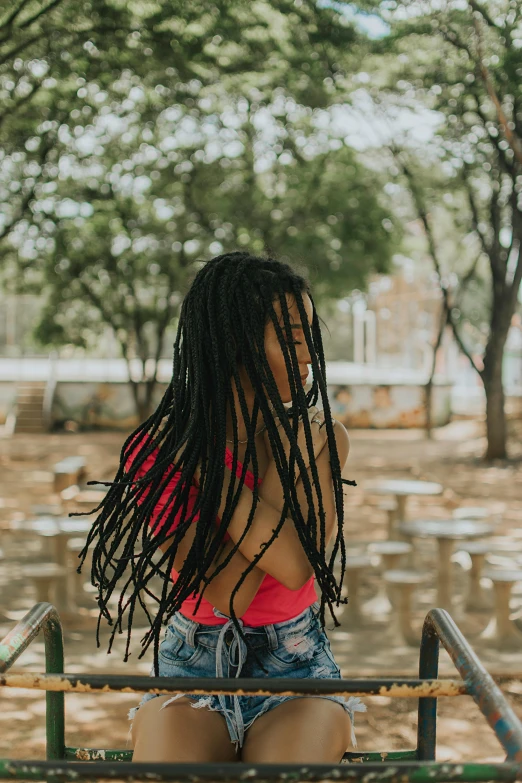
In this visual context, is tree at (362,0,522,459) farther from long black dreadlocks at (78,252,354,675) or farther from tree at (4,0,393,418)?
long black dreadlocks at (78,252,354,675)

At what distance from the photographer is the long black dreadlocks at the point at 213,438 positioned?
163 cm

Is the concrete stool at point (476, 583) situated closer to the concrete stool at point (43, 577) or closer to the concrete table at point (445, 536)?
the concrete table at point (445, 536)

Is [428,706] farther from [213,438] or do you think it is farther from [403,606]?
[403,606]

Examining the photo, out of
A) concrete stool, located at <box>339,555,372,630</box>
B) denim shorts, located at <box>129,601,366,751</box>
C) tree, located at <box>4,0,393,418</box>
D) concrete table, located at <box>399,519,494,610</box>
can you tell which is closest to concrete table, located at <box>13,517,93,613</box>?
concrete stool, located at <box>339,555,372,630</box>

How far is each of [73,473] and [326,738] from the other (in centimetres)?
931

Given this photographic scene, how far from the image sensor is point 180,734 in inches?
64.0

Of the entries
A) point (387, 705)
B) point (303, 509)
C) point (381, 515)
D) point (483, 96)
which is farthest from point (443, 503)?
point (303, 509)

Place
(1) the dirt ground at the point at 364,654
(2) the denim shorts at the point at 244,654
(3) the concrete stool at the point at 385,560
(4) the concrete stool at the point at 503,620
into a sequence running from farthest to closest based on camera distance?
(3) the concrete stool at the point at 385,560 < (4) the concrete stool at the point at 503,620 < (1) the dirt ground at the point at 364,654 < (2) the denim shorts at the point at 244,654

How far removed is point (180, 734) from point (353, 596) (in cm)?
431

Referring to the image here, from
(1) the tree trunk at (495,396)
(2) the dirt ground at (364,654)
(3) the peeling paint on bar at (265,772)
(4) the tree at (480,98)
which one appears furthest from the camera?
(1) the tree trunk at (495,396)

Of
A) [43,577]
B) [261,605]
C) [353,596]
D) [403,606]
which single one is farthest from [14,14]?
[261,605]

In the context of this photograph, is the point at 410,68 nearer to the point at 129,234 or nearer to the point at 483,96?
the point at 483,96

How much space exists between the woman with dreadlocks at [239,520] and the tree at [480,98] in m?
5.39

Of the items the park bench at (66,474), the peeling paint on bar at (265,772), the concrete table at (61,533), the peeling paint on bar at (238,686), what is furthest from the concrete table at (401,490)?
the peeling paint on bar at (265,772)
